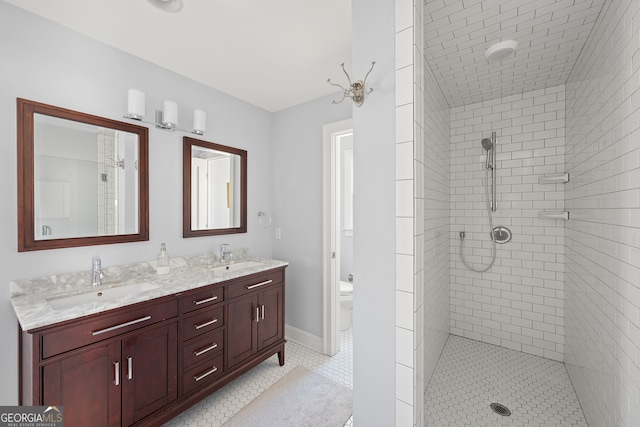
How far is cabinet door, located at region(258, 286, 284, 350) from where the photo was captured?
2154 millimetres

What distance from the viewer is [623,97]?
1184 millimetres

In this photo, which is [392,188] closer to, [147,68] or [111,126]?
[111,126]

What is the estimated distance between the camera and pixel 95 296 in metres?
1.59

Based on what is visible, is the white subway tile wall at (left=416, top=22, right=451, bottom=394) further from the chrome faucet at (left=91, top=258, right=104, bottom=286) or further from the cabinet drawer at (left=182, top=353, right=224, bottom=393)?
the chrome faucet at (left=91, top=258, right=104, bottom=286)

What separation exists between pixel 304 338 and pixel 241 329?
950mm

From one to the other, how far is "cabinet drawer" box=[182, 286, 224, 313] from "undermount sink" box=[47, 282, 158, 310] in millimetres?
217

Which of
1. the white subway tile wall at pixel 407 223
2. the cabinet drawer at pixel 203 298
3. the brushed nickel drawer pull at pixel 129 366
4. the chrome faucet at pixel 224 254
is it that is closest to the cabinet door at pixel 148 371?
the brushed nickel drawer pull at pixel 129 366

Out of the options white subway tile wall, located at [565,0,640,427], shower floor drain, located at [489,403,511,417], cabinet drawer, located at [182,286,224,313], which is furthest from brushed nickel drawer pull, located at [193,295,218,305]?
white subway tile wall, located at [565,0,640,427]

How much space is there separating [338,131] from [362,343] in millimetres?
1892

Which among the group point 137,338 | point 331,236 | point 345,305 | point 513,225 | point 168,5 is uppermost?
point 168,5

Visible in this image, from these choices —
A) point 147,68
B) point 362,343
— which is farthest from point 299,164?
point 362,343

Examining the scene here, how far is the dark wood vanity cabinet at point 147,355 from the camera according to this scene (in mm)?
1196

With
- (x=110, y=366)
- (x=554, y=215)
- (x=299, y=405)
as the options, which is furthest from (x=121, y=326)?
(x=554, y=215)

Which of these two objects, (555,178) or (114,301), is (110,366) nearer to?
(114,301)
